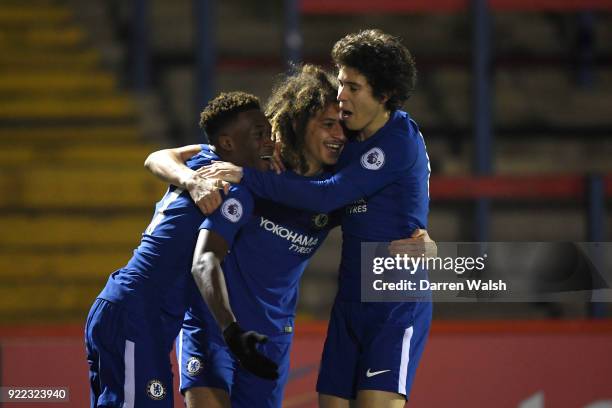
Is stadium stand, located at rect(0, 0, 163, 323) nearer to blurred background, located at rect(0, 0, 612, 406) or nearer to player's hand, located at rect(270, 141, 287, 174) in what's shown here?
blurred background, located at rect(0, 0, 612, 406)

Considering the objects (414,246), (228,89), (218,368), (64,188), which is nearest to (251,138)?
(414,246)

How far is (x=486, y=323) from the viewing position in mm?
4645

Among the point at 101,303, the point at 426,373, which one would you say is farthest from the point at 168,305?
the point at 426,373

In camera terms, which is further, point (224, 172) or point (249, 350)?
point (224, 172)

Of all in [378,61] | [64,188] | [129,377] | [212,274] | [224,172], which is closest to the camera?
[212,274]

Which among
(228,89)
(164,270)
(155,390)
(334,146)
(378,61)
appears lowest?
(155,390)

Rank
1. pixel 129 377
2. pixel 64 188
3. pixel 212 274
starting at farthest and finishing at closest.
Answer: pixel 64 188 < pixel 129 377 < pixel 212 274

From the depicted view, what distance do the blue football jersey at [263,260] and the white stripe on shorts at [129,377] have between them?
34 centimetres

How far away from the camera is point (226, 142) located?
11.3 feet

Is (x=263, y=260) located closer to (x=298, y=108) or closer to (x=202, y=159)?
(x=202, y=159)

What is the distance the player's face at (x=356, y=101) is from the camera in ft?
A: 11.2

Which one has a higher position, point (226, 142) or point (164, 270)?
point (226, 142)

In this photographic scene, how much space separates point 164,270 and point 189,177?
12.7 inches

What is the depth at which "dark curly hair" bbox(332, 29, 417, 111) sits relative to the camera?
134 inches
